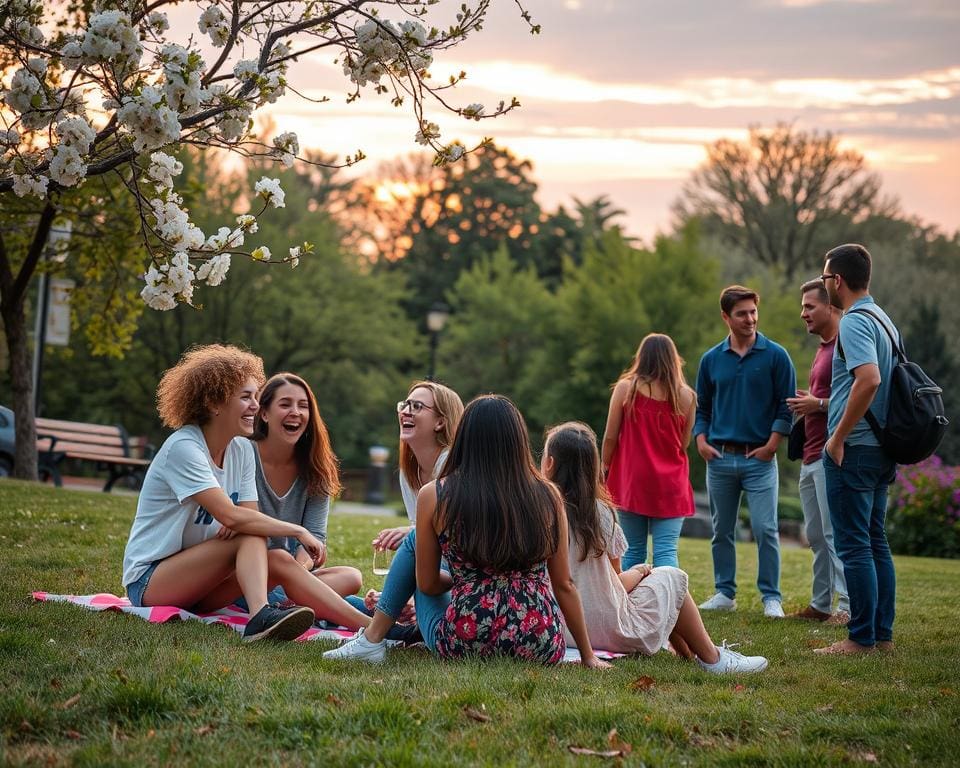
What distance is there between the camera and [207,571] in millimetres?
5785

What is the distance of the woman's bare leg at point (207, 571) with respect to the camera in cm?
559

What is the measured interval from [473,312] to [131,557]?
31517mm

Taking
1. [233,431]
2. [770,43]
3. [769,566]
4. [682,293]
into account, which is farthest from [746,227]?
[233,431]

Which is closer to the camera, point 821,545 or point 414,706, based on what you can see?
point 414,706

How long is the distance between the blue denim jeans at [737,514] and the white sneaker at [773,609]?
0.04 m

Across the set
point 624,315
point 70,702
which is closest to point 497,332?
point 624,315

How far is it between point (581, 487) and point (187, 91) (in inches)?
105

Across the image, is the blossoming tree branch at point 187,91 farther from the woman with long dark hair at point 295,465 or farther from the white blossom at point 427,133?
the woman with long dark hair at point 295,465

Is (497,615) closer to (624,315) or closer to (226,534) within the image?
(226,534)

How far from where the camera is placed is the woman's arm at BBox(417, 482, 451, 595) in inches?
196

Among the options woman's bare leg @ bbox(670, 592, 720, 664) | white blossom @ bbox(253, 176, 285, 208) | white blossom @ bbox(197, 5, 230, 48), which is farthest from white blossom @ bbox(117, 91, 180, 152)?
woman's bare leg @ bbox(670, 592, 720, 664)

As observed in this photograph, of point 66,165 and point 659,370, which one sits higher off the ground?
point 66,165

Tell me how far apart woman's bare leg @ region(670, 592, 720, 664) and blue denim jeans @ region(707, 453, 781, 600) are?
97.8 inches

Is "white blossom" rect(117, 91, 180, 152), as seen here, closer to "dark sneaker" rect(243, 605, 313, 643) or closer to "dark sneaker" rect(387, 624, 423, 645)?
"dark sneaker" rect(243, 605, 313, 643)
